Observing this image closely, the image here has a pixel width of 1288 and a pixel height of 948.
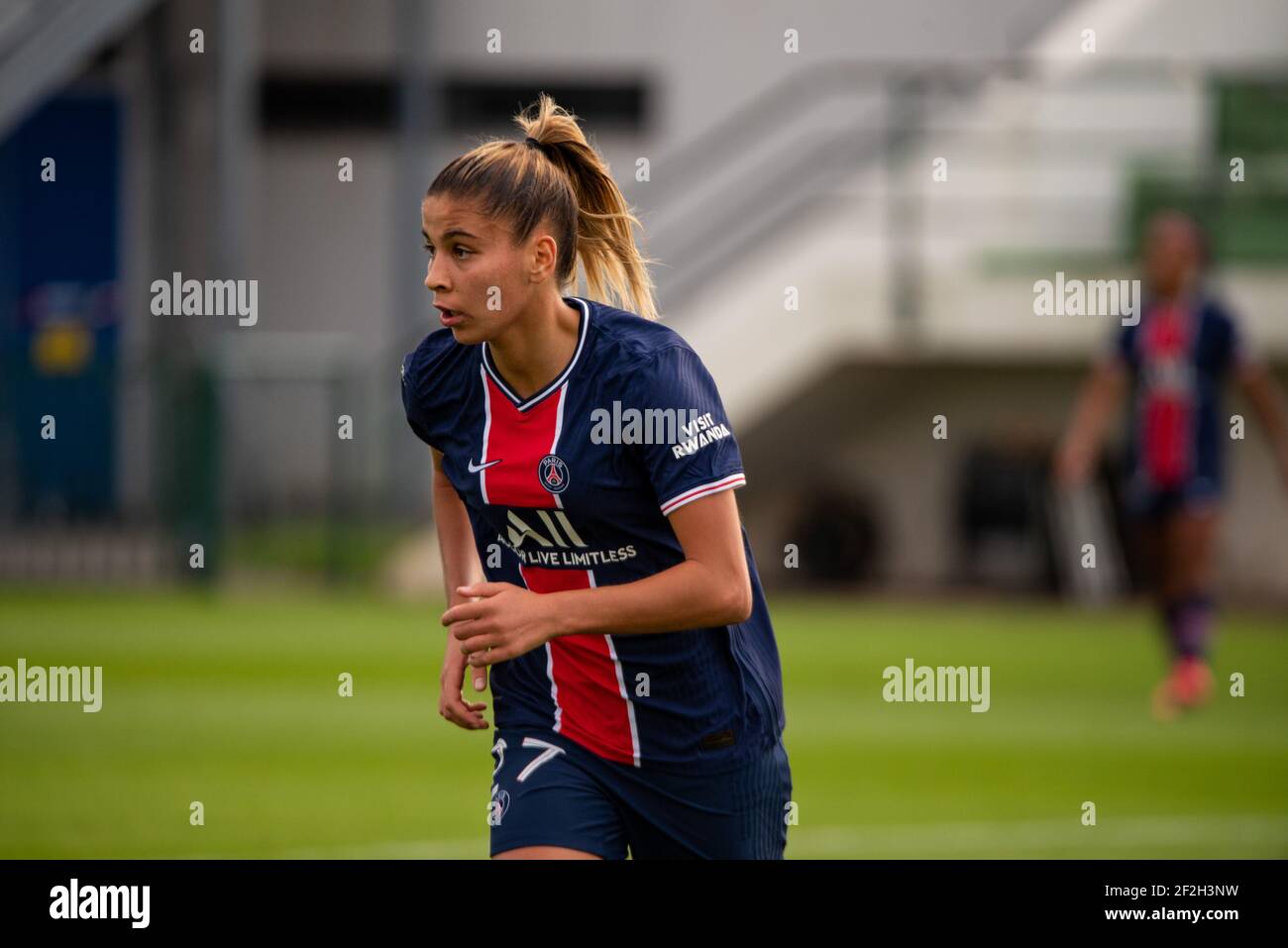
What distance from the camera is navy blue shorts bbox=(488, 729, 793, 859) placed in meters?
4.54

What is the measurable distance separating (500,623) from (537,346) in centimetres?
68

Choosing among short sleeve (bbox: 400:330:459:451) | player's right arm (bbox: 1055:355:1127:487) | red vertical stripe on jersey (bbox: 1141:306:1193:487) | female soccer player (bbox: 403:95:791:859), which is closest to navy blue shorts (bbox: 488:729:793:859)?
female soccer player (bbox: 403:95:791:859)

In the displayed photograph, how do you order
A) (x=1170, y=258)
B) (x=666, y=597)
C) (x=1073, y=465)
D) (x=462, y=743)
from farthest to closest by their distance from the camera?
(x=1170, y=258)
(x=1073, y=465)
(x=462, y=743)
(x=666, y=597)

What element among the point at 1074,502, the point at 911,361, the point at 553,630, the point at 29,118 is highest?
the point at 29,118

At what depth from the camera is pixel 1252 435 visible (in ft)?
60.0

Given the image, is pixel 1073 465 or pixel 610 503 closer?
pixel 610 503

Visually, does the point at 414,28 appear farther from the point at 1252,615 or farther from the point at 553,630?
the point at 553,630

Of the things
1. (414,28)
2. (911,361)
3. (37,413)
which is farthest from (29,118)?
(911,361)

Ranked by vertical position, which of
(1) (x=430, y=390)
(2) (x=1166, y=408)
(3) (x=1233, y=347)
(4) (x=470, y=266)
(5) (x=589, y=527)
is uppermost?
(3) (x=1233, y=347)

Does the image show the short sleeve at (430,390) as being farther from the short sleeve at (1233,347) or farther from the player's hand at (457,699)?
the short sleeve at (1233,347)

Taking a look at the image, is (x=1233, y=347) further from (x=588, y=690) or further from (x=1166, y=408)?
(x=588, y=690)

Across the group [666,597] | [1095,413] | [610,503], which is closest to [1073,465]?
[1095,413]

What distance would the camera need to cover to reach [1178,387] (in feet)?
38.4

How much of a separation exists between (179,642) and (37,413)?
399 cm
